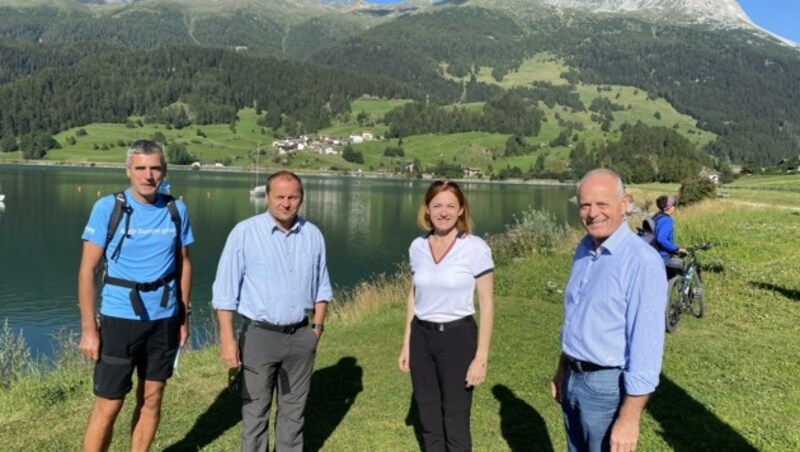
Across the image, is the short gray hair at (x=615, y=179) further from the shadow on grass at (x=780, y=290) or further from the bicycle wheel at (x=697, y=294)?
the shadow on grass at (x=780, y=290)

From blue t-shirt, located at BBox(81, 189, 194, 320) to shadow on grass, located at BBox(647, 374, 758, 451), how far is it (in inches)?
183

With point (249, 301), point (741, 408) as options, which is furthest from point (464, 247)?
point (741, 408)

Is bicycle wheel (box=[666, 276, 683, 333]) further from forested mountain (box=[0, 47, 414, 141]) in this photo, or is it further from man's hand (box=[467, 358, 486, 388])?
→ forested mountain (box=[0, 47, 414, 141])

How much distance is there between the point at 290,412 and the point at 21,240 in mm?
41727

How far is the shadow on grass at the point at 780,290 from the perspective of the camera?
35.3ft

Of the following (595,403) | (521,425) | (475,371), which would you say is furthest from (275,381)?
(521,425)

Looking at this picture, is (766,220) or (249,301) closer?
(249,301)

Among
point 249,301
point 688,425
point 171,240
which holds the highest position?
point 171,240

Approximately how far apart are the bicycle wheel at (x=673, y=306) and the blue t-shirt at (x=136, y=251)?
762cm

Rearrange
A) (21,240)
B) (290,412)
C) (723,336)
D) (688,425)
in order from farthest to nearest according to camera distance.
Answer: (21,240) < (723,336) < (688,425) < (290,412)

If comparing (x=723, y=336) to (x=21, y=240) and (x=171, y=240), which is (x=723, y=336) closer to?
(x=171, y=240)

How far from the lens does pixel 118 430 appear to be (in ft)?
18.7

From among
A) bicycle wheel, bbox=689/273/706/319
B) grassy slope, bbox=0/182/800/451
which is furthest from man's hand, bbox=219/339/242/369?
bicycle wheel, bbox=689/273/706/319

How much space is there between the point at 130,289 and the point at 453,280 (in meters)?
2.27
